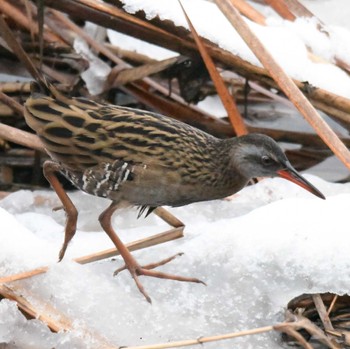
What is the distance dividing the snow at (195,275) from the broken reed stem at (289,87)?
0.81 ft

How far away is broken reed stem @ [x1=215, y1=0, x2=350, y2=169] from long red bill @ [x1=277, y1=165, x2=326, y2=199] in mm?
140

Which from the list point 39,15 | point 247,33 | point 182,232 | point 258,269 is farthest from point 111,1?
point 258,269

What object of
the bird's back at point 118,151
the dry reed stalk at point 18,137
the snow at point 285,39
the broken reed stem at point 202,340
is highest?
the snow at point 285,39

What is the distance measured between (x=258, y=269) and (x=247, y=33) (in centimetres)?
78

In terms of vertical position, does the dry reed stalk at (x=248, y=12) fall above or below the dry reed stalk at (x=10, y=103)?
above

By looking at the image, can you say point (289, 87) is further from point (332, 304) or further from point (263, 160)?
point (332, 304)

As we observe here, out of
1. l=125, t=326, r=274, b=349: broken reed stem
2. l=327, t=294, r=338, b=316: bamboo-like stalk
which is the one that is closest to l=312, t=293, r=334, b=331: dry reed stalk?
l=327, t=294, r=338, b=316: bamboo-like stalk

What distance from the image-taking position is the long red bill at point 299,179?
3.14 meters

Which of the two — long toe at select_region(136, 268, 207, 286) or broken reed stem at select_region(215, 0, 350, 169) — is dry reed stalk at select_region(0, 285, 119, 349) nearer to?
long toe at select_region(136, 268, 207, 286)

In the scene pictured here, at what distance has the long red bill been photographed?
10.3 ft

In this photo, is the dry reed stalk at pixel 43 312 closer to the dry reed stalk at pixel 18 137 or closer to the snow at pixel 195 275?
the snow at pixel 195 275

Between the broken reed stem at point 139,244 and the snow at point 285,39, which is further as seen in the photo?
the snow at point 285,39

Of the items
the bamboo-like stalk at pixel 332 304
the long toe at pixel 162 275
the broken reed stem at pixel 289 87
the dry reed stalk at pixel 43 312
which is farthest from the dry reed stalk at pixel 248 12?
the dry reed stalk at pixel 43 312

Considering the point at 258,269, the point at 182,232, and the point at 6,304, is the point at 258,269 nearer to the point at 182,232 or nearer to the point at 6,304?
the point at 182,232
